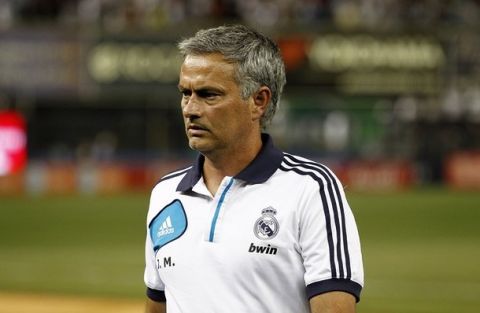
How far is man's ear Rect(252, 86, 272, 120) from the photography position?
10.0ft

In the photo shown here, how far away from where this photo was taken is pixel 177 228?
3.12 m

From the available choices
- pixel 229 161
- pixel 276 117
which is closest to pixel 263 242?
pixel 229 161

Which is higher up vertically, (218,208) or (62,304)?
(218,208)

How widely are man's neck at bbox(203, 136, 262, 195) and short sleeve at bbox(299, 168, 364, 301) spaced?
0.25m

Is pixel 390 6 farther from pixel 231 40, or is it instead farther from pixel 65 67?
pixel 231 40

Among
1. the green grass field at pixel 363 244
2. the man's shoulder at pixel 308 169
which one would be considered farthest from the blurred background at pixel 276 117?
the man's shoulder at pixel 308 169

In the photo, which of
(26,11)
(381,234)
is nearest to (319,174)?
(381,234)

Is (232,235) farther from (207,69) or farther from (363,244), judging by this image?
(363,244)

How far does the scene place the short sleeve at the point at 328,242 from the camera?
9.57ft

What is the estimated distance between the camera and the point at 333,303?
291 centimetres

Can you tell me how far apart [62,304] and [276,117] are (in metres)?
9.53

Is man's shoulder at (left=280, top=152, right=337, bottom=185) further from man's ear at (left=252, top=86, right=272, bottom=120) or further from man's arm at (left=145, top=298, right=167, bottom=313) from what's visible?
man's arm at (left=145, top=298, right=167, bottom=313)

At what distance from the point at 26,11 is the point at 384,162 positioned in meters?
8.35

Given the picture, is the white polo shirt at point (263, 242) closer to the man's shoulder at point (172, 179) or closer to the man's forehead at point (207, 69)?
the man's shoulder at point (172, 179)
